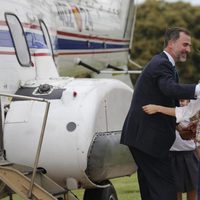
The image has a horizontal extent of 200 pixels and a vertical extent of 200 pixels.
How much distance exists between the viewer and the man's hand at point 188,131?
21.7 ft

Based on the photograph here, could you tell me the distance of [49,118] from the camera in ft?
21.7

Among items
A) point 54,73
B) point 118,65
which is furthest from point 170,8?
point 54,73

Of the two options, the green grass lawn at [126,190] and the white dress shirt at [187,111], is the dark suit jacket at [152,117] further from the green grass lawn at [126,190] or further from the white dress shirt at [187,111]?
the green grass lawn at [126,190]

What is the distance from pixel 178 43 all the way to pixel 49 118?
130 cm

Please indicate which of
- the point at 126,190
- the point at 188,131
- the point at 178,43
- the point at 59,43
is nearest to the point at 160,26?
the point at 126,190

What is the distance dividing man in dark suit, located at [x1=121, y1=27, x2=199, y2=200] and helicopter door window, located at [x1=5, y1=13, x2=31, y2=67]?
1.59m

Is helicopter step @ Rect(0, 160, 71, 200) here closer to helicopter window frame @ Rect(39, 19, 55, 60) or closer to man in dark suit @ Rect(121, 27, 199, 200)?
man in dark suit @ Rect(121, 27, 199, 200)

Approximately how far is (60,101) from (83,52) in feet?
15.5

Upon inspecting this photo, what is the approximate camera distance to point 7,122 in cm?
664

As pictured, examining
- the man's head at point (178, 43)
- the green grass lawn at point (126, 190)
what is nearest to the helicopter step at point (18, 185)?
the man's head at point (178, 43)

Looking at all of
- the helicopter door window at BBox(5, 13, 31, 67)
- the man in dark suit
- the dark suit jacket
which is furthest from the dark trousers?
the helicopter door window at BBox(5, 13, 31, 67)

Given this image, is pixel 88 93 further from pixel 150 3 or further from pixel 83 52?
pixel 150 3

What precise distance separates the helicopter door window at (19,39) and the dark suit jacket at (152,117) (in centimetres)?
161

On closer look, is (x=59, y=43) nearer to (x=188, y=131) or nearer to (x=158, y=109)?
(x=188, y=131)
